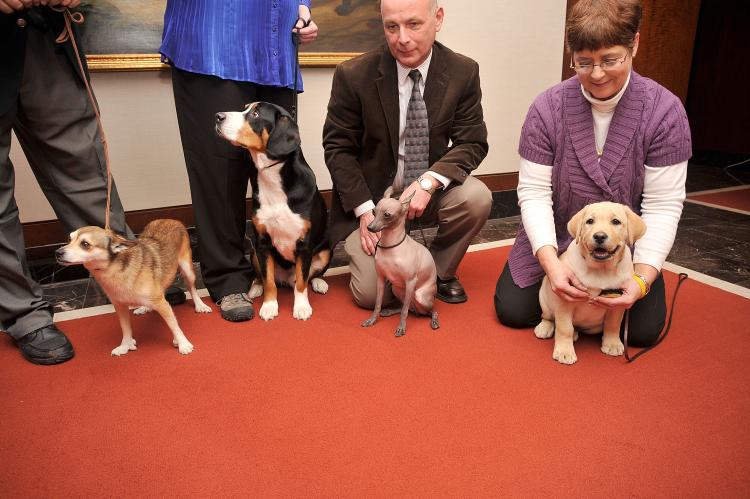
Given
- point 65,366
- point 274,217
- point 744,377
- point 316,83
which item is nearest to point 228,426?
point 65,366

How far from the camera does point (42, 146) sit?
198 centimetres

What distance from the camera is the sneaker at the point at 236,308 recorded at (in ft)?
7.37

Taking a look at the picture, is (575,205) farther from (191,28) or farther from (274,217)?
(191,28)

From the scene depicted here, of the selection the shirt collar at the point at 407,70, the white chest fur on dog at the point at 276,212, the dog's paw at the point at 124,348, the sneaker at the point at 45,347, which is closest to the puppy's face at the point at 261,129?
the white chest fur on dog at the point at 276,212

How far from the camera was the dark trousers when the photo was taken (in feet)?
6.09

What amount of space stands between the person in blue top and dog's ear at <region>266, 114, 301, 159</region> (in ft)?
0.71

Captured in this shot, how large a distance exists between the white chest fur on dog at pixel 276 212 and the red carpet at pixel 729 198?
347cm

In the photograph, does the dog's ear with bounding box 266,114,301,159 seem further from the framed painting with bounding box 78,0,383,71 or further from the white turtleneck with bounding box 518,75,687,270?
the framed painting with bounding box 78,0,383,71

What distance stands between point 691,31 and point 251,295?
511 cm

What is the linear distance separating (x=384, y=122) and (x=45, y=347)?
5.15 ft

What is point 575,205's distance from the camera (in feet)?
6.29

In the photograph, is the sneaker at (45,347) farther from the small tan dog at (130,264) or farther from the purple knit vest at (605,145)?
the purple knit vest at (605,145)

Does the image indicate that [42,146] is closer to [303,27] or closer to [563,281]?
[303,27]

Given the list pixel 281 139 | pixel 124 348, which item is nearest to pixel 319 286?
pixel 281 139
